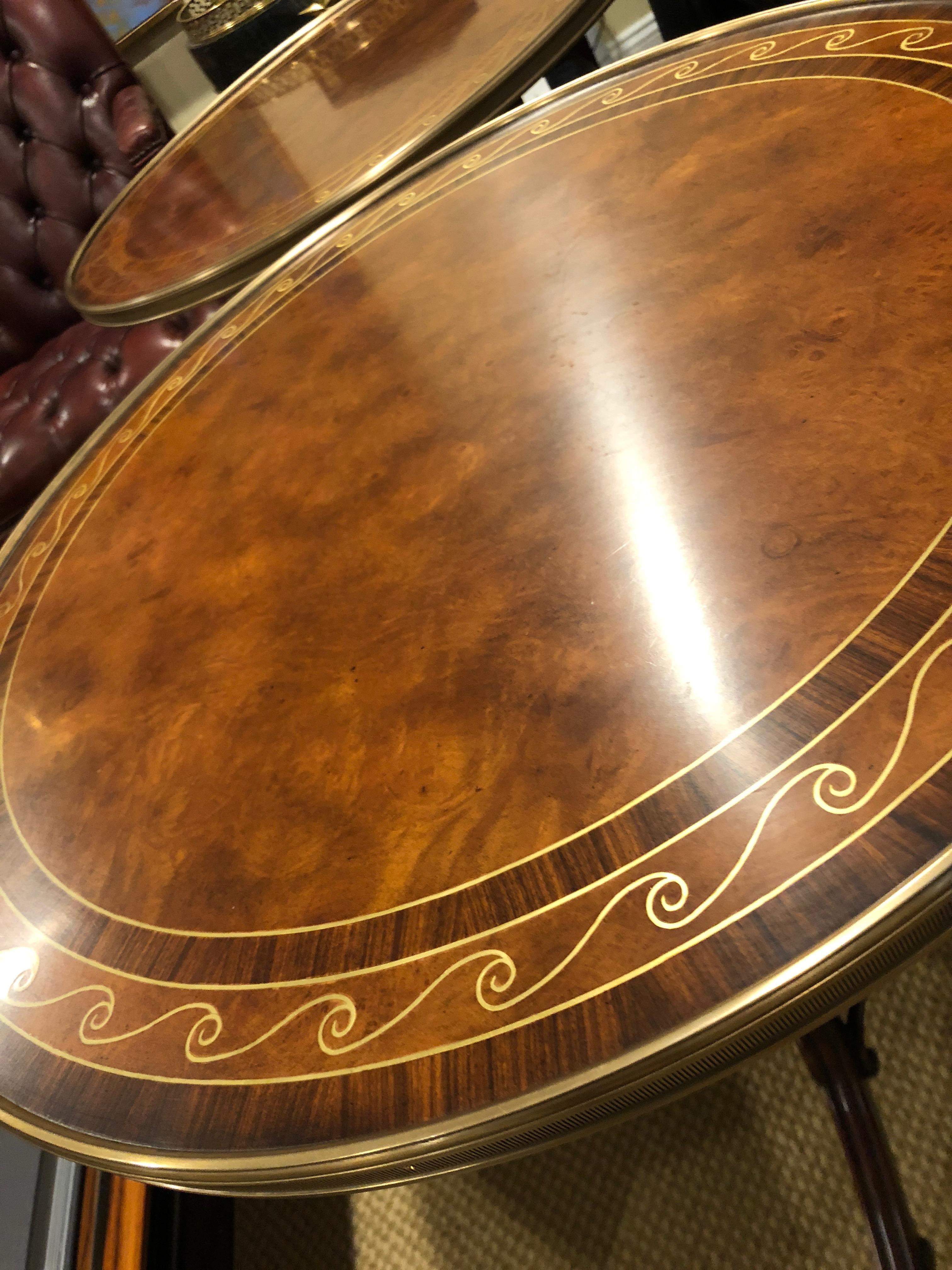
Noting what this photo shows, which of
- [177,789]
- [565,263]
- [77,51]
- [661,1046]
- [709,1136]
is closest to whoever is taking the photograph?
[661,1046]

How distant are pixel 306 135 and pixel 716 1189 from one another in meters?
1.28

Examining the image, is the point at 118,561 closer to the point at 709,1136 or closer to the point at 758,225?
the point at 758,225

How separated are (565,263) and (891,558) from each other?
0.40 m

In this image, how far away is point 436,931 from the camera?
411 mm

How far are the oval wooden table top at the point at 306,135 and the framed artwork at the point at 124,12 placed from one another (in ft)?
4.14

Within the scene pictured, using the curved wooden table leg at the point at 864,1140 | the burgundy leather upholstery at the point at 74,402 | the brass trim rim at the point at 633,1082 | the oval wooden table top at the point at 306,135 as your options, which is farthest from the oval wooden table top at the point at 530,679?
the burgundy leather upholstery at the point at 74,402

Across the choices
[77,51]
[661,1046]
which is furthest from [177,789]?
[77,51]

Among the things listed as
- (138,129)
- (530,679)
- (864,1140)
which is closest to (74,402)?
(138,129)

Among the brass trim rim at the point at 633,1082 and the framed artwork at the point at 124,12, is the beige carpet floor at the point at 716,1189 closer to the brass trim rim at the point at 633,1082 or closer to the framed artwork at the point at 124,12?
the brass trim rim at the point at 633,1082

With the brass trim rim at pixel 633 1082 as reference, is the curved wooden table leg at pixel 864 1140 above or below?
below

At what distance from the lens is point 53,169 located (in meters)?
1.80

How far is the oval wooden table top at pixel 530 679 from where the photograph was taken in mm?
365

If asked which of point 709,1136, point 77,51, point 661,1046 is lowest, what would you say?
point 709,1136

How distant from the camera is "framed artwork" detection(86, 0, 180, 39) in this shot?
2.41 metres
